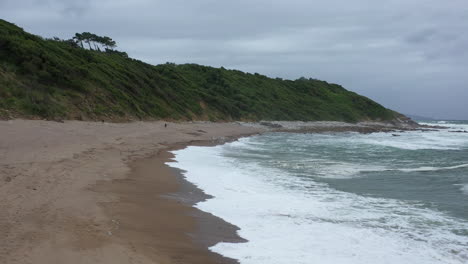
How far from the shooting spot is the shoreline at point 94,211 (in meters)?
4.75

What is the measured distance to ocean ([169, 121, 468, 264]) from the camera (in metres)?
5.66

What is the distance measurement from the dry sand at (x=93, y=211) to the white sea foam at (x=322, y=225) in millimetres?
473

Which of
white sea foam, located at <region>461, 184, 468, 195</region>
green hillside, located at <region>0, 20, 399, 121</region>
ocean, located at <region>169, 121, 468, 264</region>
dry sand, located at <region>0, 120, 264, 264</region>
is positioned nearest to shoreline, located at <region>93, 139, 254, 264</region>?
dry sand, located at <region>0, 120, 264, 264</region>

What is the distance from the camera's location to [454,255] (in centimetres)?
579

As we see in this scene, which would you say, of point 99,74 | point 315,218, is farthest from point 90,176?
point 99,74

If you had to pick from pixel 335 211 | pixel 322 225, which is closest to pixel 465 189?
pixel 335 211

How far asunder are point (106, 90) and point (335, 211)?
25.0 meters

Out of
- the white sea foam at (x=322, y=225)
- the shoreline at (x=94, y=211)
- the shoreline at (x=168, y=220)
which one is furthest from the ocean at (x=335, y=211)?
the shoreline at (x=94, y=211)

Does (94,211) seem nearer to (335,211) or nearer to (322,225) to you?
(322,225)

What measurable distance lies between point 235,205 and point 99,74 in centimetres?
2732

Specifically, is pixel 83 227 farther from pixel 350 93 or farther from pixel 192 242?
pixel 350 93

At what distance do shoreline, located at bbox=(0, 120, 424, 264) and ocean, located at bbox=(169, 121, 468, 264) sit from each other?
548 mm

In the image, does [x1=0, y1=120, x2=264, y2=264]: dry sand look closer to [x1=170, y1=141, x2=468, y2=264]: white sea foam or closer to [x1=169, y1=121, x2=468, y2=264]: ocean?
[x1=170, y1=141, x2=468, y2=264]: white sea foam

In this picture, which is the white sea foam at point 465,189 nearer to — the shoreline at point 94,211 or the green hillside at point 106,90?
the shoreline at point 94,211
